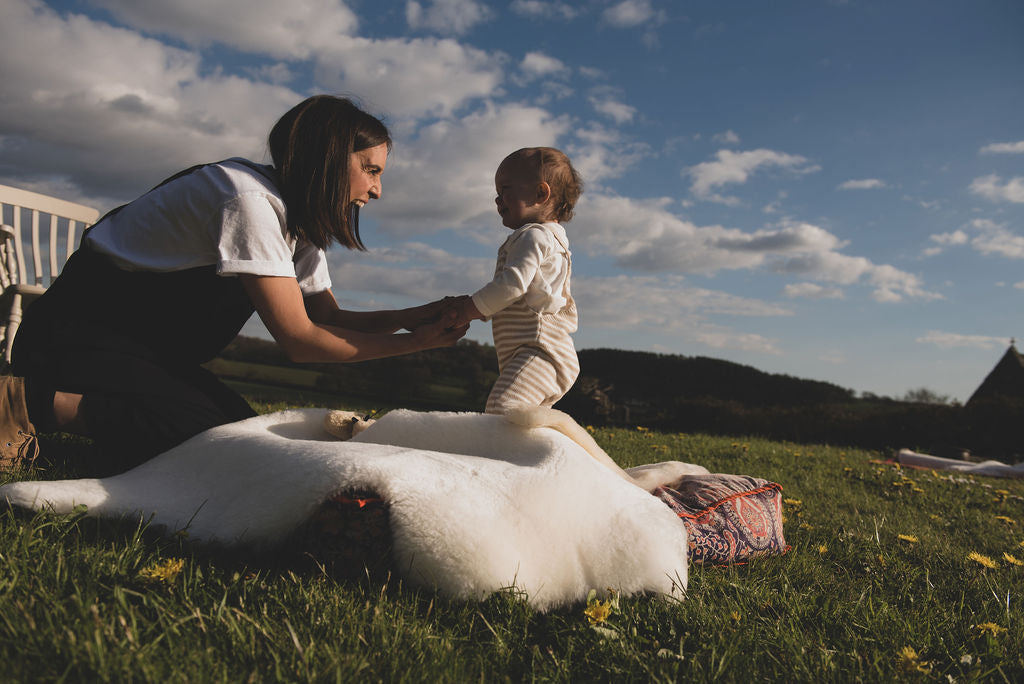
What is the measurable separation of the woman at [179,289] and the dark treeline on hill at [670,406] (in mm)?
7151

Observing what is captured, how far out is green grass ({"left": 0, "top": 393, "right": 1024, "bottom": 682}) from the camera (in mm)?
1156

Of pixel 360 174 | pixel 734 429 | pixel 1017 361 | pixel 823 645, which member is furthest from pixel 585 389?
pixel 1017 361

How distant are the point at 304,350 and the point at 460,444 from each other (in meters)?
0.79

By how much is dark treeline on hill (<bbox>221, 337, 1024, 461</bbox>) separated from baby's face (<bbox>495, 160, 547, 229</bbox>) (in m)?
6.67

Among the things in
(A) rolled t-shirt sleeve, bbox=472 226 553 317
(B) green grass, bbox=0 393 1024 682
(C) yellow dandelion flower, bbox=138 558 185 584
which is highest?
(A) rolled t-shirt sleeve, bbox=472 226 553 317

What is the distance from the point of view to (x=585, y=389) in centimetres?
1101

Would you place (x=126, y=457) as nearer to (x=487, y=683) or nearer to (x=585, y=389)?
(x=487, y=683)

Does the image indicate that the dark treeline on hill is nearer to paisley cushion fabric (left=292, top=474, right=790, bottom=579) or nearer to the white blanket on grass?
the white blanket on grass

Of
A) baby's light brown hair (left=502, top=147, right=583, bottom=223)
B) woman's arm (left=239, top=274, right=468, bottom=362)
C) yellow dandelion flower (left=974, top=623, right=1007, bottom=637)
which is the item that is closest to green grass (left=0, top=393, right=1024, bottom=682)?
yellow dandelion flower (left=974, top=623, right=1007, bottom=637)

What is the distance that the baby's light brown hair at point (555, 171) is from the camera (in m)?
3.14

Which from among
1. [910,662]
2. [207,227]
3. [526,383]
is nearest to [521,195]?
[526,383]

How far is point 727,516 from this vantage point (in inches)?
88.8

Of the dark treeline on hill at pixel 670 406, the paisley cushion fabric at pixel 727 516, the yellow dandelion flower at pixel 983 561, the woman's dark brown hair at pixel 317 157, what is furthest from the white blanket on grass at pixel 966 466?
the woman's dark brown hair at pixel 317 157

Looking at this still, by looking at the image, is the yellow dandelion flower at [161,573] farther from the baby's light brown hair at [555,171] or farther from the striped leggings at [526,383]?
the baby's light brown hair at [555,171]
